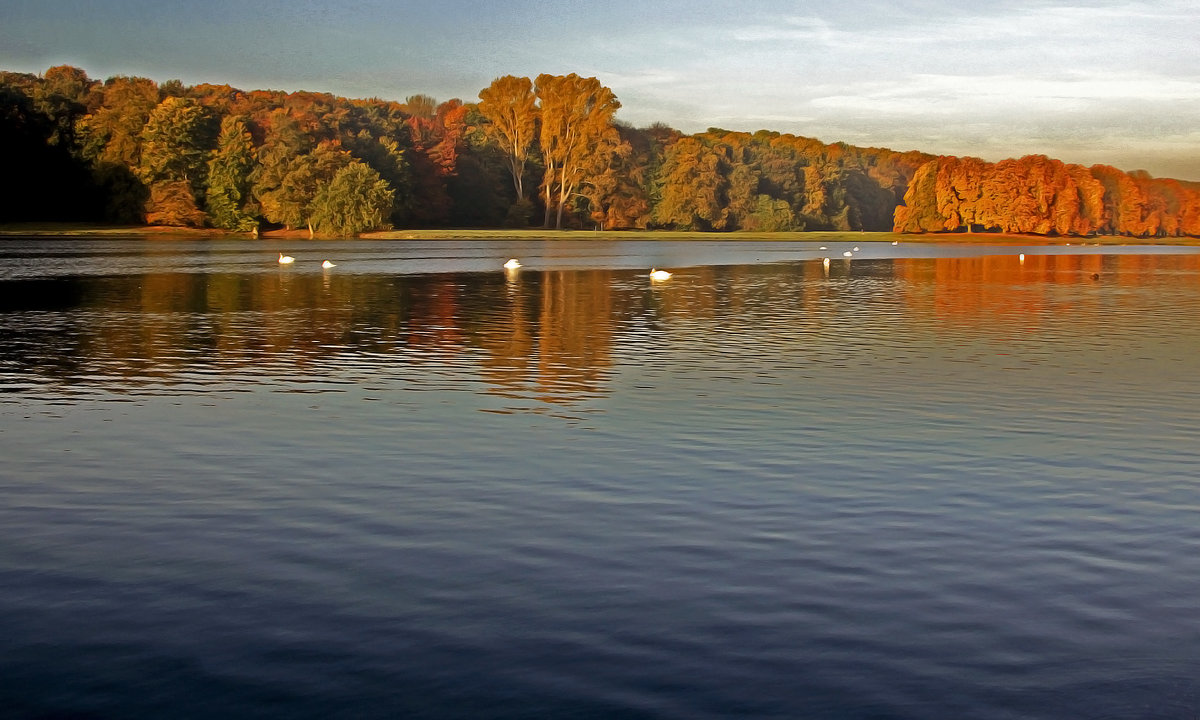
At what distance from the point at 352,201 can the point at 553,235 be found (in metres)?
26.1

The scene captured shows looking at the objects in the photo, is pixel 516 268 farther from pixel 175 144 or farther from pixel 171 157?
pixel 175 144

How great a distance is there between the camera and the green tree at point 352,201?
11762cm

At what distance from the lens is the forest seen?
389ft

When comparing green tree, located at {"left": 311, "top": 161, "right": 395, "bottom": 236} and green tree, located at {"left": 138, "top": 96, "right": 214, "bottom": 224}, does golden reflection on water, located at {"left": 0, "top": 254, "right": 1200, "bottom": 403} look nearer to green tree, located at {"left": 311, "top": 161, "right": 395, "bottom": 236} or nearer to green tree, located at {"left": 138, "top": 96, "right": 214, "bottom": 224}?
green tree, located at {"left": 311, "top": 161, "right": 395, "bottom": 236}

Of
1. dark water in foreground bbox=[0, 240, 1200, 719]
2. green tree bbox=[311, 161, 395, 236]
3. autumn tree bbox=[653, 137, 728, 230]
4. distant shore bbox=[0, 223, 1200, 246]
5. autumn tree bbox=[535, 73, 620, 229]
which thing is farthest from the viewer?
autumn tree bbox=[653, 137, 728, 230]

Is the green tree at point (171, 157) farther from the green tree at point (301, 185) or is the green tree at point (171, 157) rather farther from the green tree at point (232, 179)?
the green tree at point (301, 185)

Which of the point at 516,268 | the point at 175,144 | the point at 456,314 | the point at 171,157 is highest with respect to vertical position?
the point at 175,144

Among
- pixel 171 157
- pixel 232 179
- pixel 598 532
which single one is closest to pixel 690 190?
pixel 232 179

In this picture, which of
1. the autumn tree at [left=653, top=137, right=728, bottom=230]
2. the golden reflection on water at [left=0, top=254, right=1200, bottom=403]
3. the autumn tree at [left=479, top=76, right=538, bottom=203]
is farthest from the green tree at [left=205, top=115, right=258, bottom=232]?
the golden reflection on water at [left=0, top=254, right=1200, bottom=403]

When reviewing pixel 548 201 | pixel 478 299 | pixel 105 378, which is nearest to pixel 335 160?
pixel 548 201

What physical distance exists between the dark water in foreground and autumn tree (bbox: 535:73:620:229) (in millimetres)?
116507

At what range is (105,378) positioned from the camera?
20672 millimetres

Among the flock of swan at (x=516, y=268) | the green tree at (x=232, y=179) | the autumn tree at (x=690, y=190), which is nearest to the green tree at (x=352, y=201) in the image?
the green tree at (x=232, y=179)

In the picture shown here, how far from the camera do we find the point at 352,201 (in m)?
118
